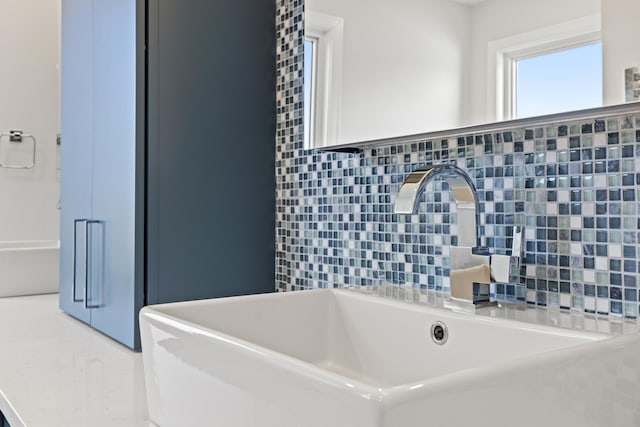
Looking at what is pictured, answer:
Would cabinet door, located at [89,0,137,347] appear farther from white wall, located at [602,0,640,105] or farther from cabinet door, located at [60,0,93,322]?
white wall, located at [602,0,640,105]

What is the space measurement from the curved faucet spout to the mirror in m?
0.09

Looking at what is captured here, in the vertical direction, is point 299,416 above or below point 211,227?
below

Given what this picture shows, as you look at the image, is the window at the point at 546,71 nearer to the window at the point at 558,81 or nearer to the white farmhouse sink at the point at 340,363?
the window at the point at 558,81

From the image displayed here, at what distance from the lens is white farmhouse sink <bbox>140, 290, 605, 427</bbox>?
0.52 meters

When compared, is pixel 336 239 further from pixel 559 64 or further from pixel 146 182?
pixel 559 64

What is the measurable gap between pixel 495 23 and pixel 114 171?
972 mm

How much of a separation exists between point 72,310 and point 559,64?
Answer: 147 centimetres

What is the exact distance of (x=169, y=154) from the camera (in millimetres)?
1414

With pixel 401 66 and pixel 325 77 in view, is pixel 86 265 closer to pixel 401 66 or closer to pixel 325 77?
pixel 325 77

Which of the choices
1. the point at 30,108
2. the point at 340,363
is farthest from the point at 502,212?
the point at 30,108

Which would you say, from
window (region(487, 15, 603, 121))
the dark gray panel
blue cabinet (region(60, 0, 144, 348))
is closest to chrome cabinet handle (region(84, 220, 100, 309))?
blue cabinet (region(60, 0, 144, 348))

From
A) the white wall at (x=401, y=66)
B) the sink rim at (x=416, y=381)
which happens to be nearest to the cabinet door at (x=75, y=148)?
the white wall at (x=401, y=66)

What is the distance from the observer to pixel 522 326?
80 cm

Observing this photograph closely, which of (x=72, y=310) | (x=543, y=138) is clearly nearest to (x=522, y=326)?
(x=543, y=138)
